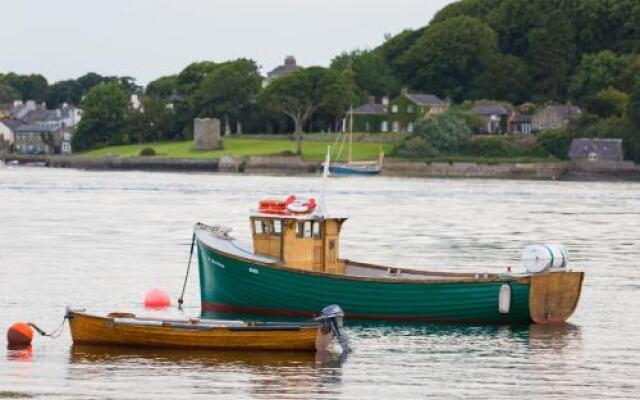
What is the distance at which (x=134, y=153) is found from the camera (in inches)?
7515

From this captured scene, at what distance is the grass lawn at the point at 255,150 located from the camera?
175 m

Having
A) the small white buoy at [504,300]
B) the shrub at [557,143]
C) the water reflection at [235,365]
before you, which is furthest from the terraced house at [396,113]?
the water reflection at [235,365]

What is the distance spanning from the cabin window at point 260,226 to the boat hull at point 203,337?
234 inches

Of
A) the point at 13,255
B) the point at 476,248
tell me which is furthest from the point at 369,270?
the point at 476,248

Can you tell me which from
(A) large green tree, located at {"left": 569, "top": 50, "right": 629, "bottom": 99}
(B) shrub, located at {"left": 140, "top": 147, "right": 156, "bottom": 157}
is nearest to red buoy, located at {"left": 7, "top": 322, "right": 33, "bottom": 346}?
(B) shrub, located at {"left": 140, "top": 147, "right": 156, "bottom": 157}

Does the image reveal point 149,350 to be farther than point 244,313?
No

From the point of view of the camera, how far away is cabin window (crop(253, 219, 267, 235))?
134 feet

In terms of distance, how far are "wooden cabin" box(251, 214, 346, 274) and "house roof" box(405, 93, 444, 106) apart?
150m

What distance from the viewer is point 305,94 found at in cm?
18575

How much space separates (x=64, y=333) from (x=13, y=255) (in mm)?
20668

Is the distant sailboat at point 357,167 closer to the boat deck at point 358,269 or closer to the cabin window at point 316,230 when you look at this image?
the boat deck at point 358,269

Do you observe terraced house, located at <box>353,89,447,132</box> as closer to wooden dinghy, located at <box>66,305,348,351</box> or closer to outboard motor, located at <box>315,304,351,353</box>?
outboard motor, located at <box>315,304,351,353</box>

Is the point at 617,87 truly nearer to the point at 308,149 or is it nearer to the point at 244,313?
the point at 308,149

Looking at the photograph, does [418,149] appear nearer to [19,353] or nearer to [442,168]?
[442,168]
